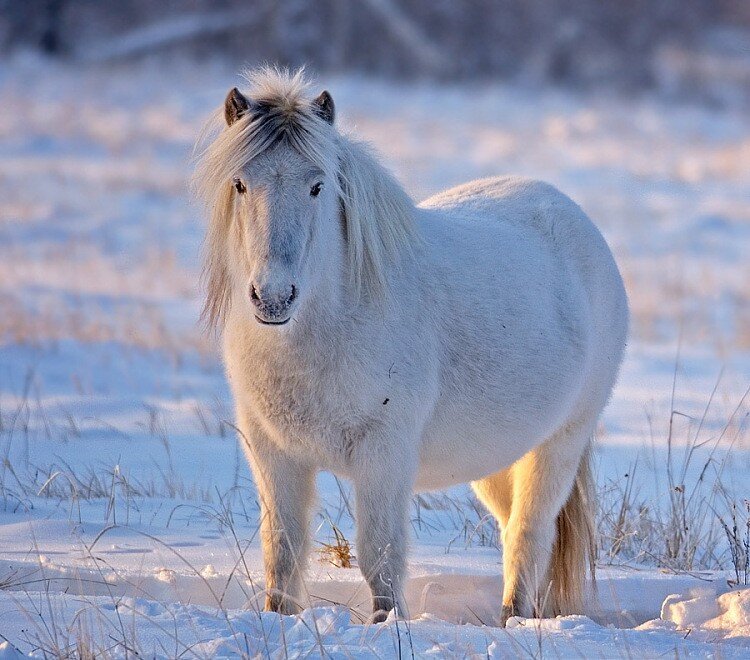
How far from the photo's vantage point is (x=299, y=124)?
10.7 ft

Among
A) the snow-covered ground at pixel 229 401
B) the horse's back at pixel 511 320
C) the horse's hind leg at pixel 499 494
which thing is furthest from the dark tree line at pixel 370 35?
the horse's hind leg at pixel 499 494

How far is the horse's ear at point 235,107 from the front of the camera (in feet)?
10.9

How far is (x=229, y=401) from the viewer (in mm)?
7348

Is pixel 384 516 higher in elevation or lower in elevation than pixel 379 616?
higher

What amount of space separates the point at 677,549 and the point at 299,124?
7.73 feet

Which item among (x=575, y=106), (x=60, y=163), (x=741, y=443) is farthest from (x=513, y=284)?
(x=575, y=106)

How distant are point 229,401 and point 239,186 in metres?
4.23

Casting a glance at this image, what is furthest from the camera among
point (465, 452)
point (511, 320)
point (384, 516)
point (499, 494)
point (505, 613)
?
point (499, 494)

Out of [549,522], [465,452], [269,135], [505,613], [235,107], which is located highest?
[235,107]

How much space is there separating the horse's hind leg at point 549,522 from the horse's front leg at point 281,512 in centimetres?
92

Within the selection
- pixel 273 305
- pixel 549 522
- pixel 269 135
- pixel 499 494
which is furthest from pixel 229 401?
pixel 273 305

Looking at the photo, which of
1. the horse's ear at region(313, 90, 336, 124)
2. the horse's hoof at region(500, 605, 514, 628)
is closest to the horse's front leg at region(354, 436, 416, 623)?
the horse's hoof at region(500, 605, 514, 628)

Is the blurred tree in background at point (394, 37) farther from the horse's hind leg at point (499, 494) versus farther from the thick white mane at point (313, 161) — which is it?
the thick white mane at point (313, 161)

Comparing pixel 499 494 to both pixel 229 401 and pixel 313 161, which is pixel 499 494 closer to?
pixel 313 161
